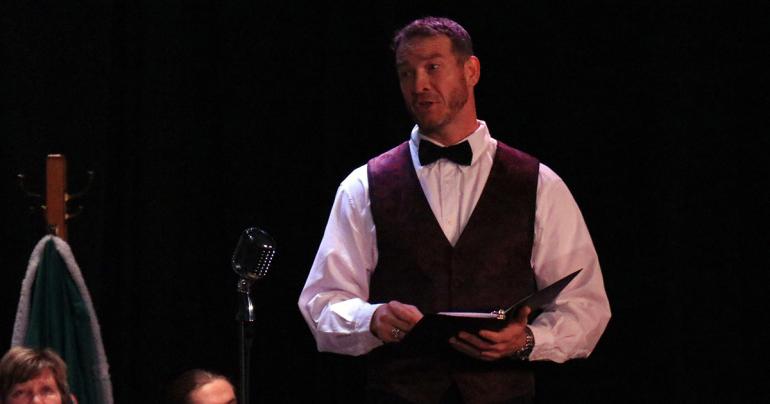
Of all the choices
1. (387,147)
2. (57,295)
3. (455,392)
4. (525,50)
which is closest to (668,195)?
(525,50)

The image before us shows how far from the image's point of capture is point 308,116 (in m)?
3.64

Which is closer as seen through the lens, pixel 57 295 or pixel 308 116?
pixel 57 295

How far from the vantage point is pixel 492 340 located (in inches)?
97.0

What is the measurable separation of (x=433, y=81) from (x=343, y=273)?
0.49 m

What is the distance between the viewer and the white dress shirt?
2.66 metres

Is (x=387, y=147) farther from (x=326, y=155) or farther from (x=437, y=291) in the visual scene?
(x=437, y=291)

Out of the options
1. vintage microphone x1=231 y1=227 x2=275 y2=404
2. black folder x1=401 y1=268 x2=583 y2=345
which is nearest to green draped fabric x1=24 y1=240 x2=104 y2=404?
vintage microphone x1=231 y1=227 x2=275 y2=404

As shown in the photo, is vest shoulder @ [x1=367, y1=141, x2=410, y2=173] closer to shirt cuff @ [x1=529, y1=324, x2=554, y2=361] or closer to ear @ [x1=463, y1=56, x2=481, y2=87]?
ear @ [x1=463, y1=56, x2=481, y2=87]

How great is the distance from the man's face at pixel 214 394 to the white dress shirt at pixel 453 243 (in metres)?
0.38

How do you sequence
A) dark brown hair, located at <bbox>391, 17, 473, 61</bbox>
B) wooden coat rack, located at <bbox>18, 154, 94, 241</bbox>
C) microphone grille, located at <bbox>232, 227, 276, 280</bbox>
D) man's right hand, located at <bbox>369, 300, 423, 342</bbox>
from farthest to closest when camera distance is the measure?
1. wooden coat rack, located at <bbox>18, 154, 94, 241</bbox>
2. dark brown hair, located at <bbox>391, 17, 473, 61</bbox>
3. microphone grille, located at <bbox>232, 227, 276, 280</bbox>
4. man's right hand, located at <bbox>369, 300, 423, 342</bbox>

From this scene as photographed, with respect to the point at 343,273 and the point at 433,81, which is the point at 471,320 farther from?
the point at 433,81

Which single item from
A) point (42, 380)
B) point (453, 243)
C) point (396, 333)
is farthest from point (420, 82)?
point (42, 380)

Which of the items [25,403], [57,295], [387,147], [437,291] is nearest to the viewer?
[437,291]

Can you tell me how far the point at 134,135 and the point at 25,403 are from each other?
92 cm
